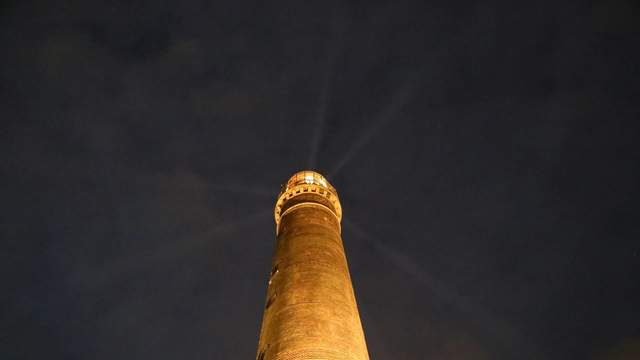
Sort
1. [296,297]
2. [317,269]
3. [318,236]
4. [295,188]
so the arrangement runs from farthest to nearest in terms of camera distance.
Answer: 1. [295,188]
2. [318,236]
3. [317,269]
4. [296,297]

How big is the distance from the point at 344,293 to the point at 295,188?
6811 millimetres

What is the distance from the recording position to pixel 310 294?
1366 cm

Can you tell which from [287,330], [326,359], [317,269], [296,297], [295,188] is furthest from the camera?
[295,188]

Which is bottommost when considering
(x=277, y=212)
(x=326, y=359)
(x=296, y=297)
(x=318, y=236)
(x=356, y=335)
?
(x=326, y=359)

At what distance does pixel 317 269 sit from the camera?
14812 millimetres

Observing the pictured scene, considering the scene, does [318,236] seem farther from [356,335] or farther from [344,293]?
[356,335]

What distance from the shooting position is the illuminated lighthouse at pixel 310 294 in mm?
12070

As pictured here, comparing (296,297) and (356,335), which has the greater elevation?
(296,297)

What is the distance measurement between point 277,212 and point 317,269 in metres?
6.16

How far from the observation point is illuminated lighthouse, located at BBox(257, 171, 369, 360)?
1207 centimetres

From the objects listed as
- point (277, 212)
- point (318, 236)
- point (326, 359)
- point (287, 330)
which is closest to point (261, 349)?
point (287, 330)

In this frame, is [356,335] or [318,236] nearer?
[356,335]

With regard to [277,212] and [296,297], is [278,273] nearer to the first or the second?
[296,297]

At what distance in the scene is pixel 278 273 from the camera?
51.4 ft
